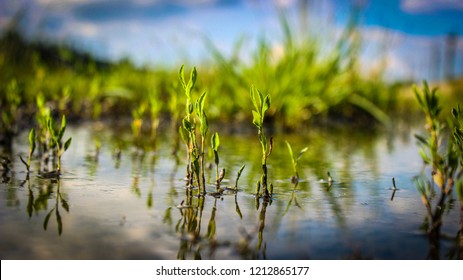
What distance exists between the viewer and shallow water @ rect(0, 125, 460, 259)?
925mm

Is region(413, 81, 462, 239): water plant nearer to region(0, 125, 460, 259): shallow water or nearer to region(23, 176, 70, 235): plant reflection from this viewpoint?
region(0, 125, 460, 259): shallow water

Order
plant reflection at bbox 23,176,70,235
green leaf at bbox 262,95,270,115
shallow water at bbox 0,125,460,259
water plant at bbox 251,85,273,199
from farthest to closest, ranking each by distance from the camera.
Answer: green leaf at bbox 262,95,270,115 → water plant at bbox 251,85,273,199 → plant reflection at bbox 23,176,70,235 → shallow water at bbox 0,125,460,259

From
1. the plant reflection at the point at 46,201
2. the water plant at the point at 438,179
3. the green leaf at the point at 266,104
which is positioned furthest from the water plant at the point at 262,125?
the plant reflection at the point at 46,201

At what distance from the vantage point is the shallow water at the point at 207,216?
0.92 m

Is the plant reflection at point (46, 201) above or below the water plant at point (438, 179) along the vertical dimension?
below

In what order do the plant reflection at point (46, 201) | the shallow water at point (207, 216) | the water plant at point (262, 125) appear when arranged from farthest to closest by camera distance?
the water plant at point (262, 125), the plant reflection at point (46, 201), the shallow water at point (207, 216)

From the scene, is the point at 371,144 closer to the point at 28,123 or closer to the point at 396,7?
the point at 396,7

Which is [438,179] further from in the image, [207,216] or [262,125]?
[207,216]

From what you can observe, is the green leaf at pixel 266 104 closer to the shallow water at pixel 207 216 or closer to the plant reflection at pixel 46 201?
the shallow water at pixel 207 216

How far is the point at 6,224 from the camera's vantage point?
1.03m

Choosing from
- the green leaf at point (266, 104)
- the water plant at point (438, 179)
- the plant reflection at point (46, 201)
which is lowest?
the plant reflection at point (46, 201)

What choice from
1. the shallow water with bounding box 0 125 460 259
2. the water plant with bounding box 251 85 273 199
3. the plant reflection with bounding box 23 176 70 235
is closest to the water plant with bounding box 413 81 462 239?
the shallow water with bounding box 0 125 460 259
